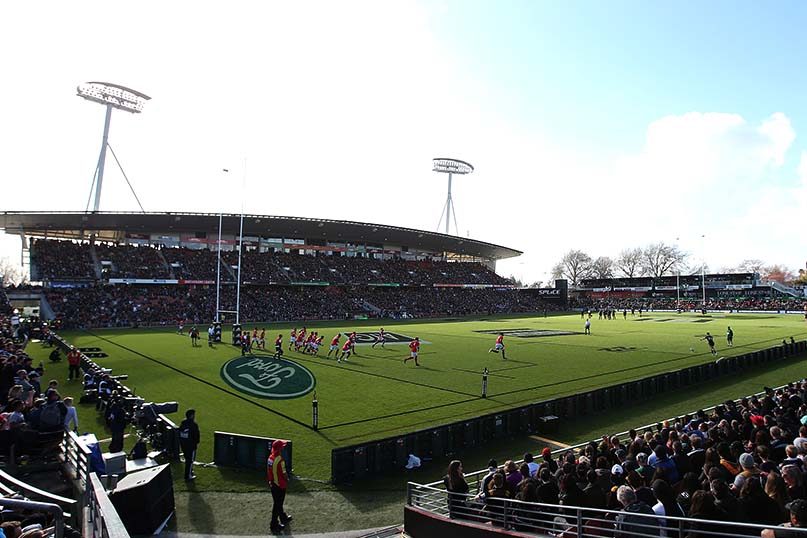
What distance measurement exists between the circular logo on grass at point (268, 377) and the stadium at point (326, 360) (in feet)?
0.38

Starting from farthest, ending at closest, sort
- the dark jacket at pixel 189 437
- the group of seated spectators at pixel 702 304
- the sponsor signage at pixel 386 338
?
1. the group of seated spectators at pixel 702 304
2. the sponsor signage at pixel 386 338
3. the dark jacket at pixel 189 437

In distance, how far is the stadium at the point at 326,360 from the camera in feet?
37.7

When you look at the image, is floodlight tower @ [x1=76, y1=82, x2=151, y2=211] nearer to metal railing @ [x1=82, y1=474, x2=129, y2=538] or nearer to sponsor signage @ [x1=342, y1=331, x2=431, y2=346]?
sponsor signage @ [x1=342, y1=331, x2=431, y2=346]

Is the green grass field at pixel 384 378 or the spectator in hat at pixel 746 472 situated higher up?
the spectator in hat at pixel 746 472

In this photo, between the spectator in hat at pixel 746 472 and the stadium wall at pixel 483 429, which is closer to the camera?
the spectator in hat at pixel 746 472

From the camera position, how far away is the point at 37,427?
28.8 ft

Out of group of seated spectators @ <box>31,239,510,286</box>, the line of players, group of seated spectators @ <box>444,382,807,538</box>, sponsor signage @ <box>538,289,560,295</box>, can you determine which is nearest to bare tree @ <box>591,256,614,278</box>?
sponsor signage @ <box>538,289,560,295</box>

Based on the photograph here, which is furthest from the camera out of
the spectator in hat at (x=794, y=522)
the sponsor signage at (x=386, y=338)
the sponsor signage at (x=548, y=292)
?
the sponsor signage at (x=548, y=292)

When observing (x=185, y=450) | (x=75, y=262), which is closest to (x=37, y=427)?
(x=185, y=450)

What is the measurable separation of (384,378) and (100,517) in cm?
1785

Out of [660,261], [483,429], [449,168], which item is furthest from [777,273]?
[483,429]

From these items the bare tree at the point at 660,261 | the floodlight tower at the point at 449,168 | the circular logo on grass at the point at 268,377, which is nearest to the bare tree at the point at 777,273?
the bare tree at the point at 660,261

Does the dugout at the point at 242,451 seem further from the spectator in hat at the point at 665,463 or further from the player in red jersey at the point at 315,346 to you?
the player in red jersey at the point at 315,346

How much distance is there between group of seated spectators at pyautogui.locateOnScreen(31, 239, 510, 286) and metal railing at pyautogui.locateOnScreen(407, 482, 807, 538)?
193 feet
